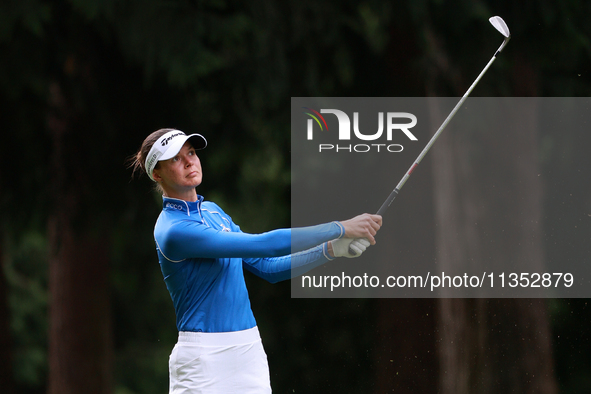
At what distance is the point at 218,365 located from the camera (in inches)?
129

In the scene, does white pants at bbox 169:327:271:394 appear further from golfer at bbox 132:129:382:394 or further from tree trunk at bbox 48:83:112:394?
tree trunk at bbox 48:83:112:394

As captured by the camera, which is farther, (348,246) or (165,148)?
(348,246)

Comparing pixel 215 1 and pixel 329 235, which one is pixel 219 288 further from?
pixel 215 1

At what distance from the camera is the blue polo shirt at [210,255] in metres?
3.21

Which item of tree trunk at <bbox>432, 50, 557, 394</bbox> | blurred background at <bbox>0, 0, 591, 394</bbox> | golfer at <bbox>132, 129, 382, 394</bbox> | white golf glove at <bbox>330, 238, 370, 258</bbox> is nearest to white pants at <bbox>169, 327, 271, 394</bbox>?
golfer at <bbox>132, 129, 382, 394</bbox>

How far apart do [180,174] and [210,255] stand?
40cm

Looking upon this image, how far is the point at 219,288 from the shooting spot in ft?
11.1

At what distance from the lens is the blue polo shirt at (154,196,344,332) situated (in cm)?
321

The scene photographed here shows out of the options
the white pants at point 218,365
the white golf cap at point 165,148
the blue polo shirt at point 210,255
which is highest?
the white golf cap at point 165,148

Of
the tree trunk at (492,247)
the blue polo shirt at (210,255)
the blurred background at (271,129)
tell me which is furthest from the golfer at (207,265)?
the tree trunk at (492,247)

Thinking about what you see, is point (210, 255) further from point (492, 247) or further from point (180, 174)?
point (492, 247)

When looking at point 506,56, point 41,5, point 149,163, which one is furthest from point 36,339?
point 149,163

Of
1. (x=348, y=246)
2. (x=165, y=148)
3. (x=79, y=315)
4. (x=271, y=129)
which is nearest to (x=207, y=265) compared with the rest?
(x=165, y=148)

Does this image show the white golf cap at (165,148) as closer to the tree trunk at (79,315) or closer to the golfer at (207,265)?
the golfer at (207,265)
